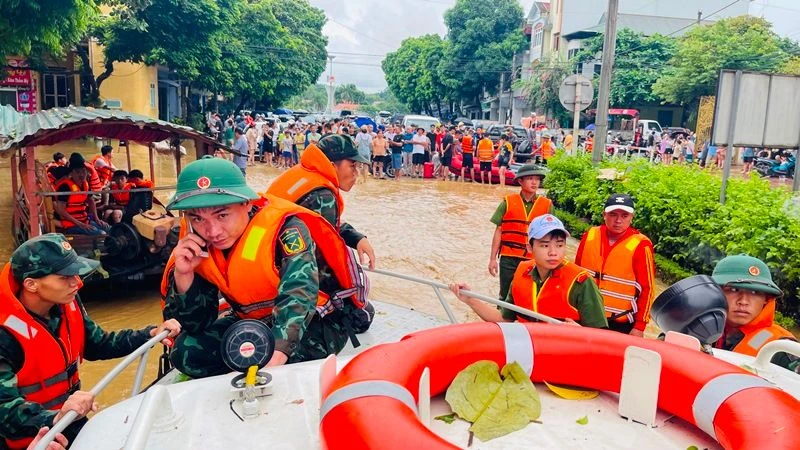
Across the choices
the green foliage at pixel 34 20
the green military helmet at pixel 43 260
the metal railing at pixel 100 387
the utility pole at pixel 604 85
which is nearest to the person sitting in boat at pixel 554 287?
the metal railing at pixel 100 387

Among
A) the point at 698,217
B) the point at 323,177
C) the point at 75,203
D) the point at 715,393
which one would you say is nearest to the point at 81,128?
the point at 75,203

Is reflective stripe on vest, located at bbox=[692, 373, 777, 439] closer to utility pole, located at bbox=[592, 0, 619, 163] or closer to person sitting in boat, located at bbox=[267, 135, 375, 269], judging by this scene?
person sitting in boat, located at bbox=[267, 135, 375, 269]

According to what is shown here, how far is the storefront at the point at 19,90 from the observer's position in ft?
73.2

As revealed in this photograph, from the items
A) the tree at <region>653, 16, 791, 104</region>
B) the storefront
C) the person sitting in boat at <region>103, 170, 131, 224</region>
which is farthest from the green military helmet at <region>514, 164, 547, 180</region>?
the tree at <region>653, 16, 791, 104</region>

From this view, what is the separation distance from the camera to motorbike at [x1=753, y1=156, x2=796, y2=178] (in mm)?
22219

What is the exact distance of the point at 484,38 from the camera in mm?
46500

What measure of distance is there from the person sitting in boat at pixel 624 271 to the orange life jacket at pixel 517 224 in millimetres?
1267

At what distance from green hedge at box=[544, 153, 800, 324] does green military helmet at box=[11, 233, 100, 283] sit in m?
5.83

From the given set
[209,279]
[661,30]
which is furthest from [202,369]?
[661,30]

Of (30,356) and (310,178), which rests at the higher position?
(310,178)

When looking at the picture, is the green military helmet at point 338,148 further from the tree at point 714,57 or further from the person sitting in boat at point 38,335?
the tree at point 714,57

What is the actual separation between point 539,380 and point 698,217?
6317mm

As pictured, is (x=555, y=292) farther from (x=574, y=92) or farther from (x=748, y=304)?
(x=574, y=92)

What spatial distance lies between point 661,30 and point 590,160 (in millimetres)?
35271
